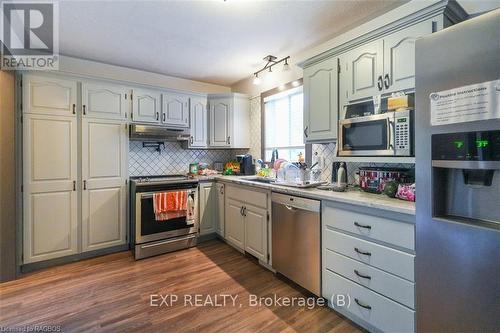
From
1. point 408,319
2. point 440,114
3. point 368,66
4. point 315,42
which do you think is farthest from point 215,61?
point 408,319

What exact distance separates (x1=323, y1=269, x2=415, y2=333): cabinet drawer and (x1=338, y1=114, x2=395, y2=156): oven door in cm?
95

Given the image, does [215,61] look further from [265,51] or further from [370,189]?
[370,189]

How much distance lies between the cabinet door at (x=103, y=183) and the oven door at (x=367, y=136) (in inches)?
102

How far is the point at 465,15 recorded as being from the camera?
1598 mm

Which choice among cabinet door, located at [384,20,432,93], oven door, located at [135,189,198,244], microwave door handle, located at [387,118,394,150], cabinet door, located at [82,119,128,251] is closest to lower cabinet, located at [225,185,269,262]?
oven door, located at [135,189,198,244]

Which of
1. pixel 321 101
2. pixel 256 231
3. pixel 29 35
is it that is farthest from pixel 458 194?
pixel 29 35

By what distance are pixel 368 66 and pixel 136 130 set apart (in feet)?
8.55

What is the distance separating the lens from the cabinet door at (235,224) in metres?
2.85

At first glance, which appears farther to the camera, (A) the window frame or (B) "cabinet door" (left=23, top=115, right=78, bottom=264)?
(A) the window frame

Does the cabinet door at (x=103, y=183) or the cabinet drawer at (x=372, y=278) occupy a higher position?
the cabinet door at (x=103, y=183)

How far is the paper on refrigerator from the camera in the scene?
94cm

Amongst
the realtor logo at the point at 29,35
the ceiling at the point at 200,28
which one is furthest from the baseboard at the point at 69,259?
the ceiling at the point at 200,28

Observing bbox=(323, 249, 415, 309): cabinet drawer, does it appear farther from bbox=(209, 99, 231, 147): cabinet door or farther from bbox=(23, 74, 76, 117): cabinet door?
bbox=(23, 74, 76, 117): cabinet door

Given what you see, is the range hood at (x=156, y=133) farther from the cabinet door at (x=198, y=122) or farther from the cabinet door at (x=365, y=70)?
the cabinet door at (x=365, y=70)
